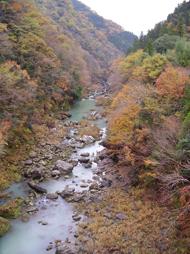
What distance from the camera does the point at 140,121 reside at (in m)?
26.0

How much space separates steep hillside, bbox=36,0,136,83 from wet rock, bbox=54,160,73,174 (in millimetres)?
59513

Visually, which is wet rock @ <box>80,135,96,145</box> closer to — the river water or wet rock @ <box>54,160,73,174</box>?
wet rock @ <box>54,160,73,174</box>

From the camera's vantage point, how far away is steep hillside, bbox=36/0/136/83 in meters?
98.2

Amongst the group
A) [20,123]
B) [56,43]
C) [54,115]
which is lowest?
[54,115]

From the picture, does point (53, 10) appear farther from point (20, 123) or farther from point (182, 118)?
point (182, 118)

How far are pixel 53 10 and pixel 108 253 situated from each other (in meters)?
96.5

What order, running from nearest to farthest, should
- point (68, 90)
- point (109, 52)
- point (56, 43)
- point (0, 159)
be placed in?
point (0, 159)
point (68, 90)
point (56, 43)
point (109, 52)

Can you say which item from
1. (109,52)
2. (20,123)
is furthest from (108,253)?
(109,52)

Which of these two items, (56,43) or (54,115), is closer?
(54,115)

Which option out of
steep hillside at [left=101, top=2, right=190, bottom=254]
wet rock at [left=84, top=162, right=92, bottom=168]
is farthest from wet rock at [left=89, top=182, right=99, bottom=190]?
wet rock at [left=84, top=162, right=92, bottom=168]

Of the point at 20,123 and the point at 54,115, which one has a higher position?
the point at 20,123

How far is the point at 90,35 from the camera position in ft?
403

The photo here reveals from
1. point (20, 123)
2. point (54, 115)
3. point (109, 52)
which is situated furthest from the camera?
point (109, 52)

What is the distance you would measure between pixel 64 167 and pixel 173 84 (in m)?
10.6
